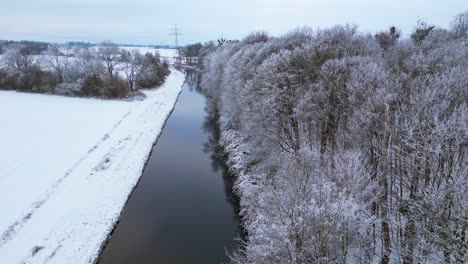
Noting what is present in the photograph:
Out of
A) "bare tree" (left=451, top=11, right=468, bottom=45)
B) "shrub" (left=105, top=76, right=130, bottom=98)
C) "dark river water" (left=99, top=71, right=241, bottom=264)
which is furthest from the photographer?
"shrub" (left=105, top=76, right=130, bottom=98)

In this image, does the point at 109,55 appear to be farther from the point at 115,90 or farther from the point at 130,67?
the point at 115,90

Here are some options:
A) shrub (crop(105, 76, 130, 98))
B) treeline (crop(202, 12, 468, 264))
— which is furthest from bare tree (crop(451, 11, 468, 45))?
shrub (crop(105, 76, 130, 98))

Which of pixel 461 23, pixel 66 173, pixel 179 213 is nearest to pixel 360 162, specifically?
pixel 179 213

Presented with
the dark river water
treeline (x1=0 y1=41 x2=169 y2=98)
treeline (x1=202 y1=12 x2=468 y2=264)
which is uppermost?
treeline (x1=0 y1=41 x2=169 y2=98)

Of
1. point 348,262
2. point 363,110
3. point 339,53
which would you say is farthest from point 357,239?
point 339,53

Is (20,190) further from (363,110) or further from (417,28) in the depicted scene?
(417,28)

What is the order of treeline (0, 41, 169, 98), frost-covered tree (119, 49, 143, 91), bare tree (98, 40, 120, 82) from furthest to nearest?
1. bare tree (98, 40, 120, 82)
2. frost-covered tree (119, 49, 143, 91)
3. treeline (0, 41, 169, 98)

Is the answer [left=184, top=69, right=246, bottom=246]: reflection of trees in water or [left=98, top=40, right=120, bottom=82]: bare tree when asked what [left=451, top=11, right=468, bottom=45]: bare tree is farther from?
[left=98, top=40, right=120, bottom=82]: bare tree
